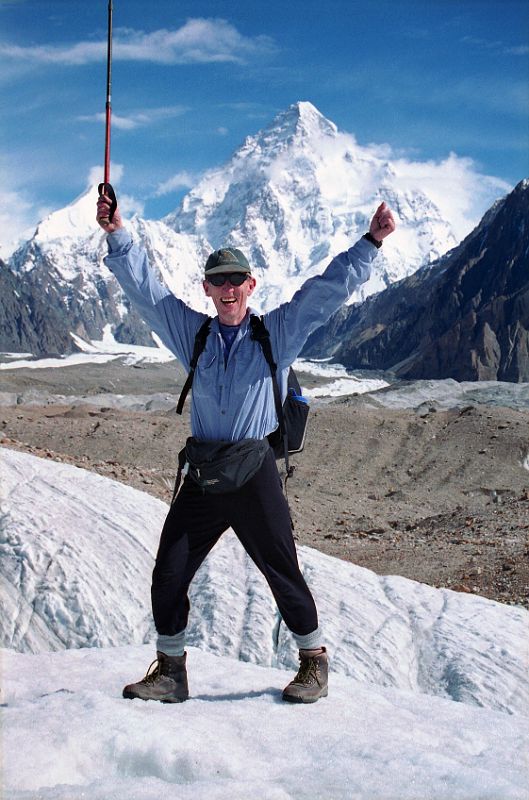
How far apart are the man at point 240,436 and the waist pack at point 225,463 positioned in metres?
0.05

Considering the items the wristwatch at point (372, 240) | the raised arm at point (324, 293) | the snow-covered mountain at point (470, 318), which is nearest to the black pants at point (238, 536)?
the raised arm at point (324, 293)

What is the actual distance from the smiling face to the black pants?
76 centimetres

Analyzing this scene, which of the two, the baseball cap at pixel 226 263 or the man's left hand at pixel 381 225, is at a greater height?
the man's left hand at pixel 381 225

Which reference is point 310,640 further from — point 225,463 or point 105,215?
point 105,215

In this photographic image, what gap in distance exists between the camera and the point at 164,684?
4348 mm

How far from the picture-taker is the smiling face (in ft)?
14.6

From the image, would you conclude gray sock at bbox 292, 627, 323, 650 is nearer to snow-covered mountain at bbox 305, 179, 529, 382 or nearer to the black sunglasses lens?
the black sunglasses lens

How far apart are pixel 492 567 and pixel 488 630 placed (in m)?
3.75

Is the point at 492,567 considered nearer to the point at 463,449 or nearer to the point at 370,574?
the point at 370,574

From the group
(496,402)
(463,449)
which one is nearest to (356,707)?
(463,449)

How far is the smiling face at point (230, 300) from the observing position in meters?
4.44

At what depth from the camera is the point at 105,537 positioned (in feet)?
22.1

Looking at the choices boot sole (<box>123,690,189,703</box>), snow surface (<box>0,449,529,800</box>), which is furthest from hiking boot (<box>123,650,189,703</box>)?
snow surface (<box>0,449,529,800</box>)

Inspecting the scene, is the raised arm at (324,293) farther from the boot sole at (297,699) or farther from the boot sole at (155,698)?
the boot sole at (155,698)
